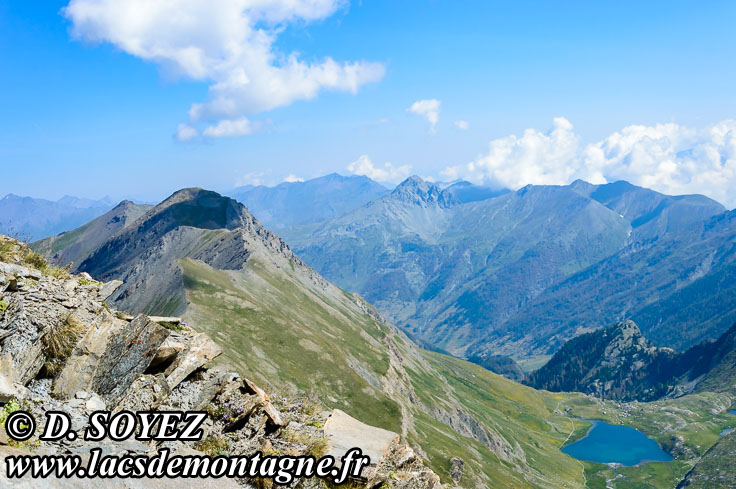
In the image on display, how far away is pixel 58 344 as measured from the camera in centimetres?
1716

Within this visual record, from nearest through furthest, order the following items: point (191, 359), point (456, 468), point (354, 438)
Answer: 1. point (191, 359)
2. point (354, 438)
3. point (456, 468)

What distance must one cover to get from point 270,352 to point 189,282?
4429 centimetres

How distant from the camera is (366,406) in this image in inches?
5167

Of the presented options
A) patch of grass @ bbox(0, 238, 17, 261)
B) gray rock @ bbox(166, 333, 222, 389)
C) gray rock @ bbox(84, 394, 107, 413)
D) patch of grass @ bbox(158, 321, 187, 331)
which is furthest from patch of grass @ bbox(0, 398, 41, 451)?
patch of grass @ bbox(0, 238, 17, 261)

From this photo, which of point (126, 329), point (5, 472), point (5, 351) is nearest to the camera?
point (5, 472)

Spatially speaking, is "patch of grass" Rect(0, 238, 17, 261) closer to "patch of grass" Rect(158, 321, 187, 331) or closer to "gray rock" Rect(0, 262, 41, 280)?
"gray rock" Rect(0, 262, 41, 280)

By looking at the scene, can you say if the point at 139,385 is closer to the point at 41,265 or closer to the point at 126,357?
the point at 126,357

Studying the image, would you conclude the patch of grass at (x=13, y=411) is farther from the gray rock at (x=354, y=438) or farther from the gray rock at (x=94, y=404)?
the gray rock at (x=354, y=438)

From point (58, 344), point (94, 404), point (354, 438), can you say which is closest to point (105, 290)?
point (58, 344)

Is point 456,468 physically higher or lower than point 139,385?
lower

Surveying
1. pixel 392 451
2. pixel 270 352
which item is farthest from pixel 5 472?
pixel 270 352

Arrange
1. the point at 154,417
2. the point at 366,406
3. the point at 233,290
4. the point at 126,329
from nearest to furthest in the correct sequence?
1. the point at 154,417
2. the point at 126,329
3. the point at 366,406
4. the point at 233,290

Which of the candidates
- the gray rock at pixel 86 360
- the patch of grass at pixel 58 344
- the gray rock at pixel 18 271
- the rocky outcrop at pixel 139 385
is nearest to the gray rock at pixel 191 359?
the rocky outcrop at pixel 139 385

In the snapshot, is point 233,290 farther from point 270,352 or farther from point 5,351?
point 5,351
